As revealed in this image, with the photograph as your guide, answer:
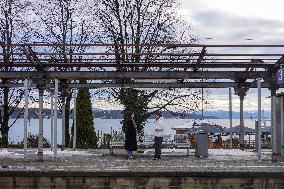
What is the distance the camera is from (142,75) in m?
19.1

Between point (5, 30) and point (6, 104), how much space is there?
446 centimetres

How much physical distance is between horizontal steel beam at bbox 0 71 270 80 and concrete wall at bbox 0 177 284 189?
4.90 metres

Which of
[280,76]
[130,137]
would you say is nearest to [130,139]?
[130,137]

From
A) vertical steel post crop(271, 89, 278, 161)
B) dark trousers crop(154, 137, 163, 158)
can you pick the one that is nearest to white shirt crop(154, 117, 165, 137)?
dark trousers crop(154, 137, 163, 158)

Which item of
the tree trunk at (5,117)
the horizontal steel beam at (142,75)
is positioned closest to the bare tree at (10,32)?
the tree trunk at (5,117)

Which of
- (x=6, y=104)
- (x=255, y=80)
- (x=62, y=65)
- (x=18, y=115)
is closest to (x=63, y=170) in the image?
(x=62, y=65)

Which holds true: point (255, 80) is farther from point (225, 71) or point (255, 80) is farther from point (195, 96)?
point (195, 96)

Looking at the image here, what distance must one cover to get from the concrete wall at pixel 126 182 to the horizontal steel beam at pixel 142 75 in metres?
4.90

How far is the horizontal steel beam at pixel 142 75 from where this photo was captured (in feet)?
62.2

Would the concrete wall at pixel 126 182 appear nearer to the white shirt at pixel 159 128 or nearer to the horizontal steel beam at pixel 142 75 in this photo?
the white shirt at pixel 159 128

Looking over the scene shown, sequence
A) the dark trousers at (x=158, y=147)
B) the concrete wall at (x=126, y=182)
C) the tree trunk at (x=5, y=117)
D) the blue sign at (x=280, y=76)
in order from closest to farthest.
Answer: the concrete wall at (x=126, y=182) → the blue sign at (x=280, y=76) → the dark trousers at (x=158, y=147) → the tree trunk at (x=5, y=117)

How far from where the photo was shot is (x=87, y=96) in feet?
105

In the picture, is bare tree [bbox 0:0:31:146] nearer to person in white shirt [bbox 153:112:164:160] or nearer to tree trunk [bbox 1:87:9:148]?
tree trunk [bbox 1:87:9:148]

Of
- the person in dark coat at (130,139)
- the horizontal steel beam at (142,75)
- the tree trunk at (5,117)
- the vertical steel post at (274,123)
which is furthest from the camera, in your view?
the tree trunk at (5,117)
